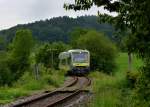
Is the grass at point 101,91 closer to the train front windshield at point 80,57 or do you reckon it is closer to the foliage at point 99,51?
the train front windshield at point 80,57

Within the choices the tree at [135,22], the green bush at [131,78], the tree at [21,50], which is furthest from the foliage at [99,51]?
the tree at [135,22]

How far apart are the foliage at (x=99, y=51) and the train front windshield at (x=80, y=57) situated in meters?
14.7

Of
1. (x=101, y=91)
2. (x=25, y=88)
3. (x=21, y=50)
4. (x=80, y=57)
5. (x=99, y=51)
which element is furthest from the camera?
(x=21, y=50)

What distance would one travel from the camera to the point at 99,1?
11.7 meters

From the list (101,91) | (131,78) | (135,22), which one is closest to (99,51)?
(131,78)

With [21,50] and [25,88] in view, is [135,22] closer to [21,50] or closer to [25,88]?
[25,88]

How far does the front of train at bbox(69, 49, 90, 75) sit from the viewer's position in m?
60.2

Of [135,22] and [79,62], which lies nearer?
[135,22]

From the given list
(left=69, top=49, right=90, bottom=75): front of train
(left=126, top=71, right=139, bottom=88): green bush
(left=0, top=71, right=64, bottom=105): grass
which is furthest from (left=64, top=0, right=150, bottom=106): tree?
(left=69, top=49, right=90, bottom=75): front of train

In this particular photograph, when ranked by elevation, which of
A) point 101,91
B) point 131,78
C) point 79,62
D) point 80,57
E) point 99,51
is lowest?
point 79,62

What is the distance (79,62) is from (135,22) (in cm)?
4916

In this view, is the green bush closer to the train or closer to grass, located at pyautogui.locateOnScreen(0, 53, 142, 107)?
grass, located at pyautogui.locateOnScreen(0, 53, 142, 107)

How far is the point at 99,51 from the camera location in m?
86.1

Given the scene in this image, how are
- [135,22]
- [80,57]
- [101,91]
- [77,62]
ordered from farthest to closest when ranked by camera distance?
[80,57], [77,62], [101,91], [135,22]
